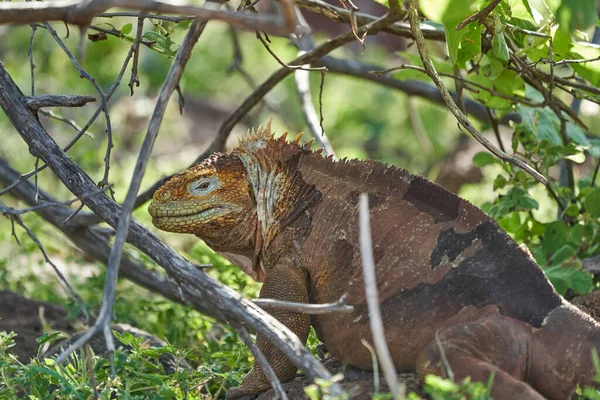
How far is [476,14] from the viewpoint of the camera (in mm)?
3574

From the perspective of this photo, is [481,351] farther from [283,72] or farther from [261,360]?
[283,72]

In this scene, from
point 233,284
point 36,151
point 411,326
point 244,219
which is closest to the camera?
point 411,326

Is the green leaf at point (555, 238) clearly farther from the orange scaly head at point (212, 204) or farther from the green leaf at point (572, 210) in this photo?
the orange scaly head at point (212, 204)

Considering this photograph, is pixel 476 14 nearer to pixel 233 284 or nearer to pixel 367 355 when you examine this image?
pixel 367 355

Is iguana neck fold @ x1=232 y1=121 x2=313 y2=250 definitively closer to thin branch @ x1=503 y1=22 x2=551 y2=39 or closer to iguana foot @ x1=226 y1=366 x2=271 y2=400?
iguana foot @ x1=226 y1=366 x2=271 y2=400

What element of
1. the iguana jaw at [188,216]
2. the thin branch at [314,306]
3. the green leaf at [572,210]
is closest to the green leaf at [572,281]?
the green leaf at [572,210]

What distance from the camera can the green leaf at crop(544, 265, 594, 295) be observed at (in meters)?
4.39

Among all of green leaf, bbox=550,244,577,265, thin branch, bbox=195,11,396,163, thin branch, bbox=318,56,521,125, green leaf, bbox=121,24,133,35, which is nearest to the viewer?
green leaf, bbox=121,24,133,35

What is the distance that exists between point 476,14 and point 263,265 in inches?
58.3

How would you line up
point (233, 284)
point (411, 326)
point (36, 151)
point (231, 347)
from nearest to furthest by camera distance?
point (411, 326)
point (36, 151)
point (231, 347)
point (233, 284)

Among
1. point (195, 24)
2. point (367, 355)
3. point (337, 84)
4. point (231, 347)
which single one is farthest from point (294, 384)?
point (337, 84)

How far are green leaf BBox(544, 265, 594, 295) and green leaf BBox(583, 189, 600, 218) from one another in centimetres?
57

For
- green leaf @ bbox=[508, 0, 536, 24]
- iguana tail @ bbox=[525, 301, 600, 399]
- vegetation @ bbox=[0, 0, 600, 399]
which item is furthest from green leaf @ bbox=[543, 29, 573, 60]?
iguana tail @ bbox=[525, 301, 600, 399]

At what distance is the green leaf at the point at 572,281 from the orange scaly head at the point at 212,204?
1673mm
